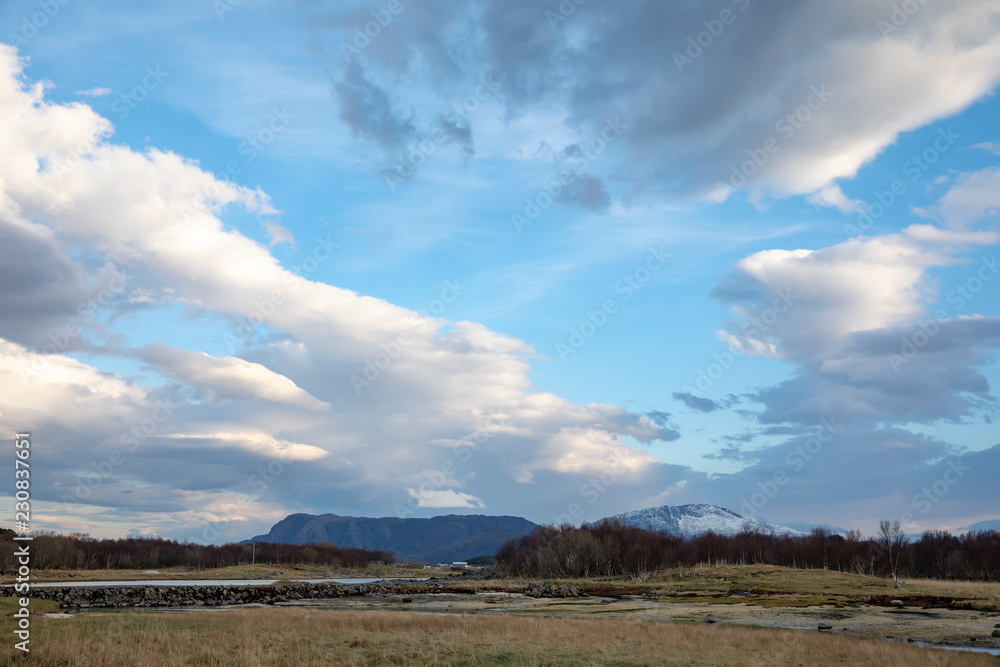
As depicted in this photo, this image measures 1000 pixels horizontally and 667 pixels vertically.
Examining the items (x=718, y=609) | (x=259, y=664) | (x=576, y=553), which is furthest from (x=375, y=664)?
(x=576, y=553)

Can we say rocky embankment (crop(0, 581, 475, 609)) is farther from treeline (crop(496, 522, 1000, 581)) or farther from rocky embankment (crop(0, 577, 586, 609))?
treeline (crop(496, 522, 1000, 581))

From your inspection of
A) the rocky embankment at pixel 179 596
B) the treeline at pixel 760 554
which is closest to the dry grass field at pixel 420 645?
the rocky embankment at pixel 179 596

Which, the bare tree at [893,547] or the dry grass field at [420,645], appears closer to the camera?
the dry grass field at [420,645]

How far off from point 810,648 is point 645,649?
8.09 meters

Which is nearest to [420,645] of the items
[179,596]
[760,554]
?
[179,596]

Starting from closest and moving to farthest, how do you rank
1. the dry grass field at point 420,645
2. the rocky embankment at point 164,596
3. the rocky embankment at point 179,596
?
1. the dry grass field at point 420,645
2. the rocky embankment at point 164,596
3. the rocky embankment at point 179,596

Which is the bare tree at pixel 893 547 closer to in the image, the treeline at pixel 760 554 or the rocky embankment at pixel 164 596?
the treeline at pixel 760 554

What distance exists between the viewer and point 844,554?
152625 millimetres

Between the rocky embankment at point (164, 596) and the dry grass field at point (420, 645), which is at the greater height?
the dry grass field at point (420, 645)

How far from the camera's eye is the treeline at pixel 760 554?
14262cm

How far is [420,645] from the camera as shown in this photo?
28.5 metres

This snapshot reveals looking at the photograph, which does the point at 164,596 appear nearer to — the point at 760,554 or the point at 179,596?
the point at 179,596

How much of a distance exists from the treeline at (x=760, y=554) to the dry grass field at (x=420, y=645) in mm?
109394

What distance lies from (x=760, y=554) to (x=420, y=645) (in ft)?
529
